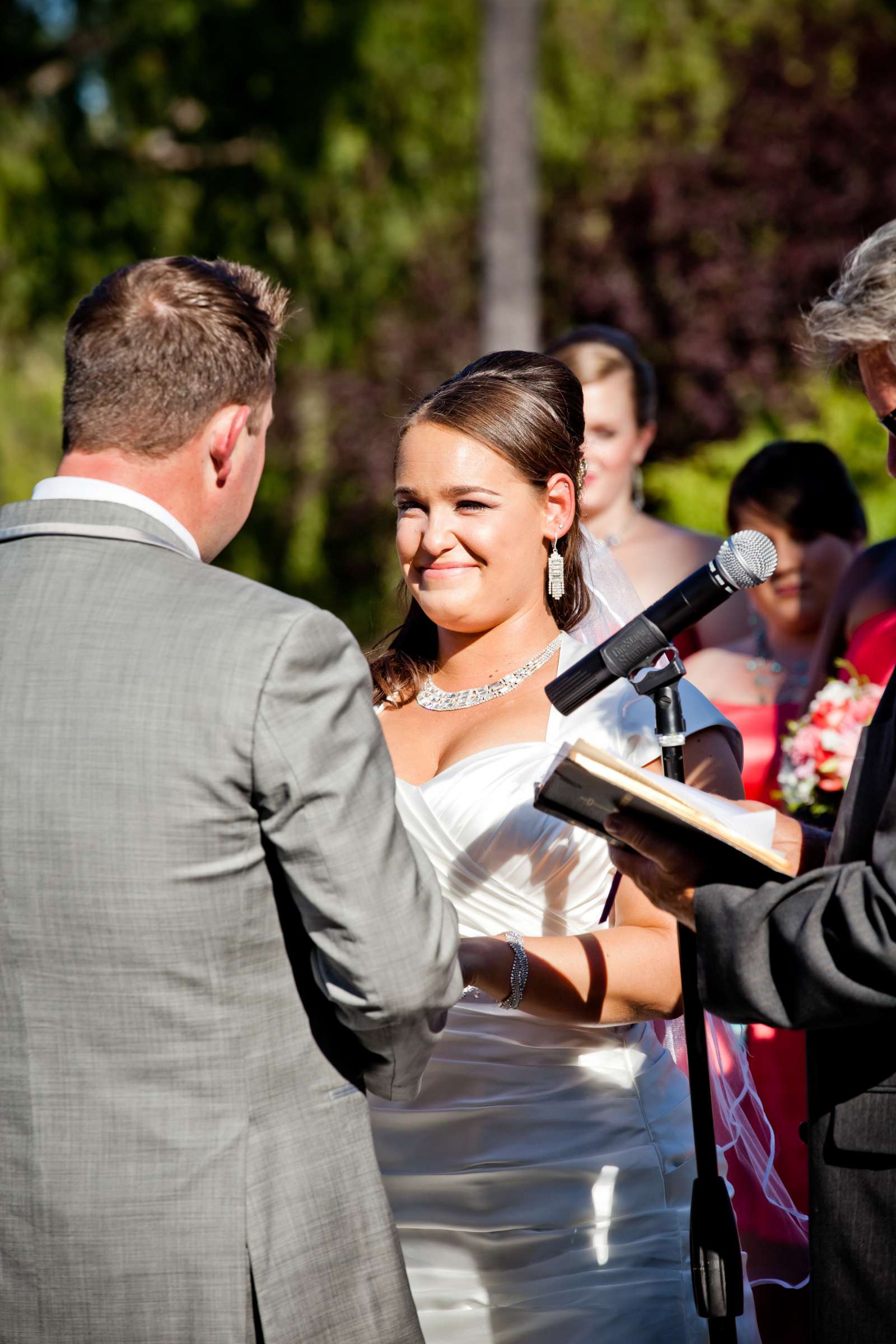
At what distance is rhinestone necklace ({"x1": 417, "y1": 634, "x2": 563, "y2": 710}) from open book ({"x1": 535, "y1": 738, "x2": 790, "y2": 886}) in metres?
0.87

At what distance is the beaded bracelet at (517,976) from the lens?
8.38 ft

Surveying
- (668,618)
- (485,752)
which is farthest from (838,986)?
(485,752)

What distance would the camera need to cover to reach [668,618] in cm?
231

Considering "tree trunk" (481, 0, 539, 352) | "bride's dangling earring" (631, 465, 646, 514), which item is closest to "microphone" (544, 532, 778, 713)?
"bride's dangling earring" (631, 465, 646, 514)

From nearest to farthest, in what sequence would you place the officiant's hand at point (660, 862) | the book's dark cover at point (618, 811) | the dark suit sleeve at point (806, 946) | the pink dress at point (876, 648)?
the dark suit sleeve at point (806, 946) → the book's dark cover at point (618, 811) → the officiant's hand at point (660, 862) → the pink dress at point (876, 648)

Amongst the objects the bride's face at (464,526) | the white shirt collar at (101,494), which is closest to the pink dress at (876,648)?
the bride's face at (464,526)

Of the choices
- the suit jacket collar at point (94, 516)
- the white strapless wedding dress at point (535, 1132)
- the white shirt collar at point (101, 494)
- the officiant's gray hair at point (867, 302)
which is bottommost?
the white strapless wedding dress at point (535, 1132)

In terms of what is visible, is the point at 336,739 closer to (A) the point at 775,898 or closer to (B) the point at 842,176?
(A) the point at 775,898

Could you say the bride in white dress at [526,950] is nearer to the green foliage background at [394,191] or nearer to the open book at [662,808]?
the open book at [662,808]

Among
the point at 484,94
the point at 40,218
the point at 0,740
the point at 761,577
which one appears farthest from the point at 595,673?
the point at 40,218

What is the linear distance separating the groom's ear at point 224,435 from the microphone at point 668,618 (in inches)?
25.8

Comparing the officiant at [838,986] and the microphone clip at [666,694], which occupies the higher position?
the microphone clip at [666,694]

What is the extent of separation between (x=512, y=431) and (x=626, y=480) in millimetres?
2306

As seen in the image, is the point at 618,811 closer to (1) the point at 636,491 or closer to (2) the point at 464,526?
(2) the point at 464,526
